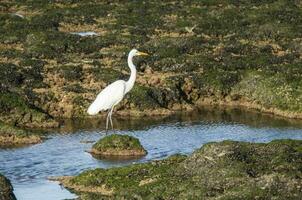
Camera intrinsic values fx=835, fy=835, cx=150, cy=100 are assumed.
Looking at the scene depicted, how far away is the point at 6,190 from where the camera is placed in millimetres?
28703

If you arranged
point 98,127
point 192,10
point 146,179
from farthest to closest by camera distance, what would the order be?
point 192,10 < point 98,127 < point 146,179

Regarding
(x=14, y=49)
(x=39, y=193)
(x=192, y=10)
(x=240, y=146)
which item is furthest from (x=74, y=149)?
(x=192, y=10)

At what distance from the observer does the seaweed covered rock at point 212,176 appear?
2638 centimetres

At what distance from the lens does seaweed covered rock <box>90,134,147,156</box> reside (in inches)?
1410

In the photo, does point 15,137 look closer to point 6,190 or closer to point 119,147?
point 119,147

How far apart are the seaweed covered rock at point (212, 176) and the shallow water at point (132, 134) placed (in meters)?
1.62

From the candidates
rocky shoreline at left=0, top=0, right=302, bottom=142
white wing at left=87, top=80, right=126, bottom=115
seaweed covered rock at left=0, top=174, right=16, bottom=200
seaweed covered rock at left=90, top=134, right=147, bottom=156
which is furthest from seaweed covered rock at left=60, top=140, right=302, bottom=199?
rocky shoreline at left=0, top=0, right=302, bottom=142

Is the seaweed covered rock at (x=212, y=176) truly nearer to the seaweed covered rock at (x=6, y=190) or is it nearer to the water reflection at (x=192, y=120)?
the seaweed covered rock at (x=6, y=190)

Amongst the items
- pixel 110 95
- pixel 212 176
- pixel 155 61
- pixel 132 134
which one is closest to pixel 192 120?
pixel 132 134

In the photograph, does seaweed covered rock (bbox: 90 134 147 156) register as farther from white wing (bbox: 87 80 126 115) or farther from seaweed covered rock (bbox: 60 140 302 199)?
white wing (bbox: 87 80 126 115)

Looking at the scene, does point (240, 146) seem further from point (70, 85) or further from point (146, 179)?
point (70, 85)

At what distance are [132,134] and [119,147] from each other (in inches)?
214

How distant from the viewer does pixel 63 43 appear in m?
60.6

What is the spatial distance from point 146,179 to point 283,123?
609 inches
